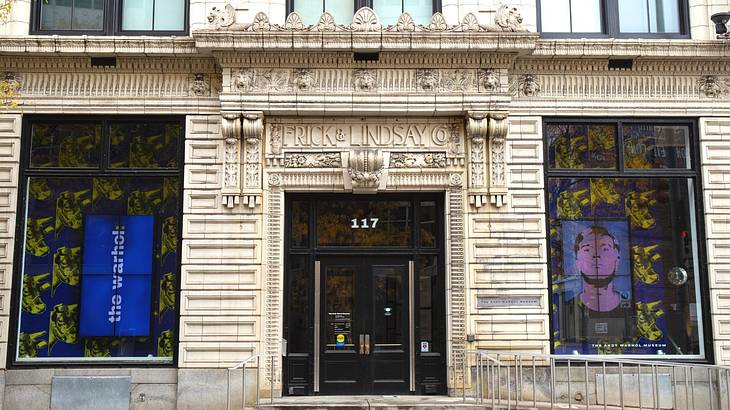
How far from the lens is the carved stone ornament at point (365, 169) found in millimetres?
12688

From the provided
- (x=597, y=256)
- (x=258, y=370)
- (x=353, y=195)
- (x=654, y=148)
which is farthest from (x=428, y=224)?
(x=654, y=148)

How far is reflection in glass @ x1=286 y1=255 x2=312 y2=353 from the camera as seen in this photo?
1288 centimetres

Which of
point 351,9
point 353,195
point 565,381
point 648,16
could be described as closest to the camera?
point 565,381

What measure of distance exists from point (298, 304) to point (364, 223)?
74.3 inches

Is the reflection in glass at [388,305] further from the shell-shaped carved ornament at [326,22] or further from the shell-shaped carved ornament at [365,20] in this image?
the shell-shaped carved ornament at [326,22]

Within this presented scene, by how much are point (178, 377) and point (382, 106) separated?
5.85m

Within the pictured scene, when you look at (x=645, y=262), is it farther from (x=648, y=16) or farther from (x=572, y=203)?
(x=648, y=16)

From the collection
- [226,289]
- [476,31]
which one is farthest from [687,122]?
[226,289]

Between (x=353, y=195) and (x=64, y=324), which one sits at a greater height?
(x=353, y=195)

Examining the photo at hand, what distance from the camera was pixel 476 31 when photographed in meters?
12.6

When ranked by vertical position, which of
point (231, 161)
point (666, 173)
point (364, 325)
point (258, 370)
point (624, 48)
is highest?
point (624, 48)

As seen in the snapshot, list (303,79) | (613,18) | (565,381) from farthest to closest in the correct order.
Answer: (613,18) → (303,79) → (565,381)

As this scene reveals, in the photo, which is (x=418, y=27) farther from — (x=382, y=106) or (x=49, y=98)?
(x=49, y=98)

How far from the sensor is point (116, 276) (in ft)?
42.3
